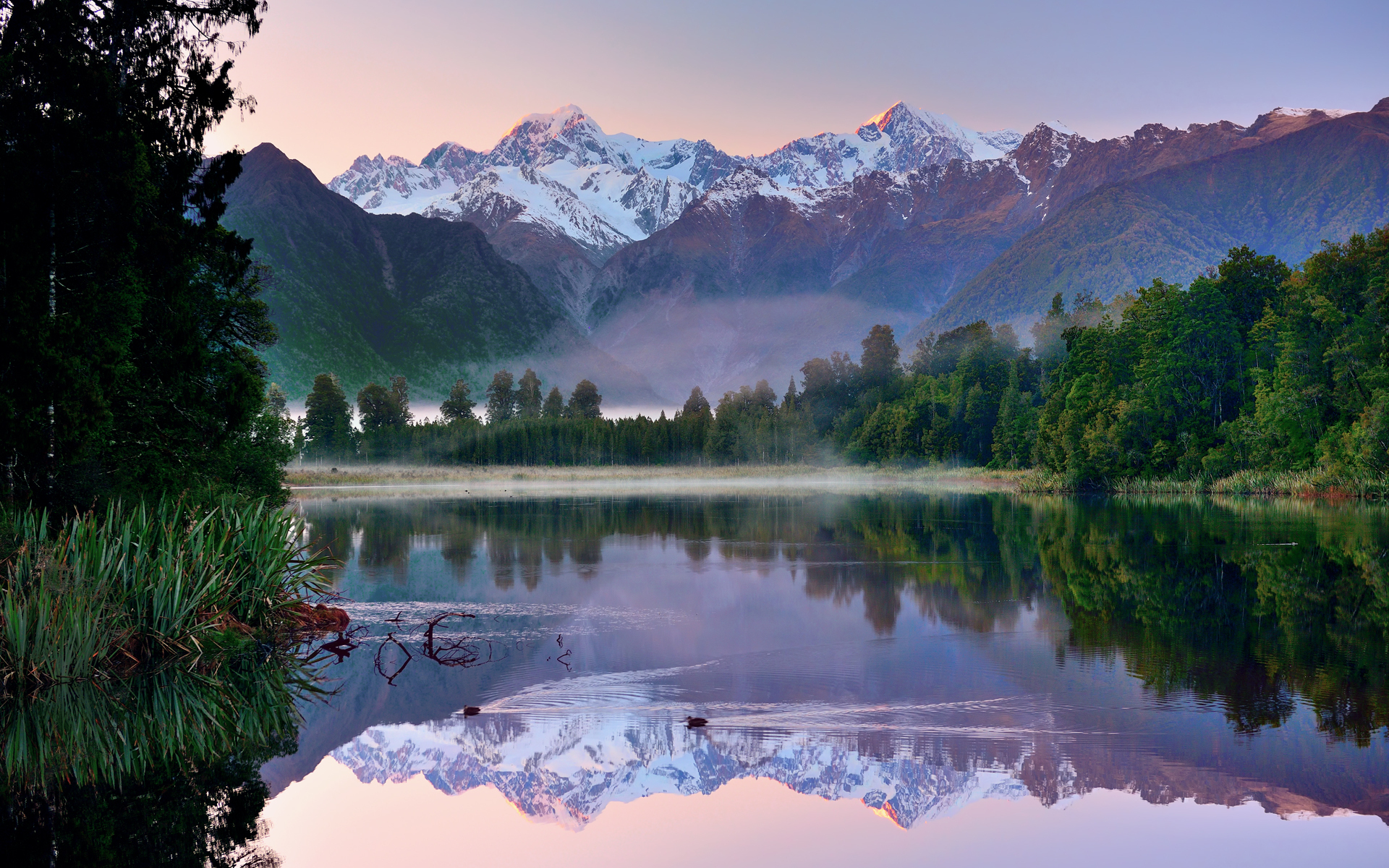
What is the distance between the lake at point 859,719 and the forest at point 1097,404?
4296 centimetres

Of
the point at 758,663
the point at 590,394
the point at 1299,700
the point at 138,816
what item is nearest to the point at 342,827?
the point at 138,816

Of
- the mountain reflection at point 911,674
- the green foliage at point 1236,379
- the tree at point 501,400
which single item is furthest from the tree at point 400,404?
the mountain reflection at point 911,674

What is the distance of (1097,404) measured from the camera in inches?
3359

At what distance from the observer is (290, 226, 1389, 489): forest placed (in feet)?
214

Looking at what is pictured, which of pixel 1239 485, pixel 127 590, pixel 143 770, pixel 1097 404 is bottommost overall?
pixel 143 770

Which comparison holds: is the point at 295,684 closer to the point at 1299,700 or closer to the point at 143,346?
the point at 143,346

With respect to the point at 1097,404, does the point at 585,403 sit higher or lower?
higher

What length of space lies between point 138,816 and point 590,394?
184 meters

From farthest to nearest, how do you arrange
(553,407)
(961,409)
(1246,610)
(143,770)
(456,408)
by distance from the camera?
(553,407), (456,408), (961,409), (1246,610), (143,770)

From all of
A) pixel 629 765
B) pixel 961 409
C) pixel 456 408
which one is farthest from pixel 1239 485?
pixel 456 408

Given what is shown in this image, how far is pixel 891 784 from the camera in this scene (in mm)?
10938

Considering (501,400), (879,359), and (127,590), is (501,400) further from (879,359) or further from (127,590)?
(127,590)

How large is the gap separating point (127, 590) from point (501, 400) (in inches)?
7035

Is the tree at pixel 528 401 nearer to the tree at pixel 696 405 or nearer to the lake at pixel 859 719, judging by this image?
the tree at pixel 696 405
